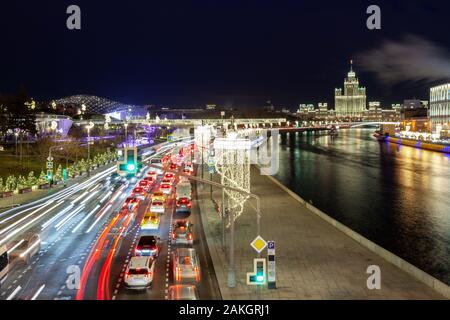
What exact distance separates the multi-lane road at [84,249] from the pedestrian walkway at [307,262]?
69 centimetres

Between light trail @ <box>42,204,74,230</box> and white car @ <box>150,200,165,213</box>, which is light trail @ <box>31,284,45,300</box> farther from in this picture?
white car @ <box>150,200,165,213</box>

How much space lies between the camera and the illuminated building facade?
317 feet

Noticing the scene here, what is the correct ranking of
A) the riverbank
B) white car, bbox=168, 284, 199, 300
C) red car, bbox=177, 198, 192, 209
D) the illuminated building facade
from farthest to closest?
the illuminated building facade
the riverbank
red car, bbox=177, 198, 192, 209
white car, bbox=168, 284, 199, 300

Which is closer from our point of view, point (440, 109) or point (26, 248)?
point (26, 248)

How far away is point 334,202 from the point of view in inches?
1352

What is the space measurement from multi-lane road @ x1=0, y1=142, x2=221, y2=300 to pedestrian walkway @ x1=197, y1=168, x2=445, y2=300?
69cm

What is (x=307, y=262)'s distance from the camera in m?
14.8

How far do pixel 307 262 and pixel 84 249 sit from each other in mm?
7448

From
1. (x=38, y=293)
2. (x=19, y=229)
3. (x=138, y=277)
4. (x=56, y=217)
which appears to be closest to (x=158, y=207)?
(x=56, y=217)

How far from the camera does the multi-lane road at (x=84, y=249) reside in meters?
12.4

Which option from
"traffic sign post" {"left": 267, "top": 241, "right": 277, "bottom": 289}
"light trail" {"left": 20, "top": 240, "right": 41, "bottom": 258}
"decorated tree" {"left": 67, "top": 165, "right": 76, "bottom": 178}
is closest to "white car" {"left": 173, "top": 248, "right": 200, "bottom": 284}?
"traffic sign post" {"left": 267, "top": 241, "right": 277, "bottom": 289}

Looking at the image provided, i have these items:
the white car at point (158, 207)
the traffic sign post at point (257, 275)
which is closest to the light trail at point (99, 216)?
the white car at point (158, 207)

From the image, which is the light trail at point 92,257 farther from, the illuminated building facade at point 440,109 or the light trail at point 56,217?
the illuminated building facade at point 440,109

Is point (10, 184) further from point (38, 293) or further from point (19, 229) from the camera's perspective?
point (38, 293)
